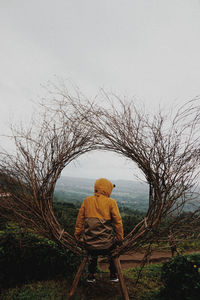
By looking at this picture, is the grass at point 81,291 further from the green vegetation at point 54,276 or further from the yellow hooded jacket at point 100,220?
the yellow hooded jacket at point 100,220

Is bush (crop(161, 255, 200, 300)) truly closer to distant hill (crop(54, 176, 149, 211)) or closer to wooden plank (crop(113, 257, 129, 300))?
wooden plank (crop(113, 257, 129, 300))

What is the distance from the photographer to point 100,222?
217 cm

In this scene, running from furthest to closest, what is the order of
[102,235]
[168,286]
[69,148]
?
[69,148] → [168,286] → [102,235]

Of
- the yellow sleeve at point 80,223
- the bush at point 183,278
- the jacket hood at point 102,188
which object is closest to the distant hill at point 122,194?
the jacket hood at point 102,188

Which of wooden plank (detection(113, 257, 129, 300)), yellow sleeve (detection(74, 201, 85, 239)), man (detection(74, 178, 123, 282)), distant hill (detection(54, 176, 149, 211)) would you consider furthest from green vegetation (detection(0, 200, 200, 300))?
distant hill (detection(54, 176, 149, 211))

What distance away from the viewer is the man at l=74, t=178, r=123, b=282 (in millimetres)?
2141

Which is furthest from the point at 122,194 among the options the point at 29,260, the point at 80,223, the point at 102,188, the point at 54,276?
the point at 102,188

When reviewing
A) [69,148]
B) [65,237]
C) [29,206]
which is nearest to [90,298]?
[65,237]

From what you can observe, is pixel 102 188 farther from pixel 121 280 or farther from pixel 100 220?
pixel 121 280

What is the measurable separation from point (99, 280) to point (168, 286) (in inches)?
49.7

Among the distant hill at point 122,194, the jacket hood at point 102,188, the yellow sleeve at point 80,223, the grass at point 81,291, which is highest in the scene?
the jacket hood at point 102,188

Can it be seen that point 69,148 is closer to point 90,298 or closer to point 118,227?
point 118,227

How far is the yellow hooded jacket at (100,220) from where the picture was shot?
7.02 feet

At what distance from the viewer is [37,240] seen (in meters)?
3.12
